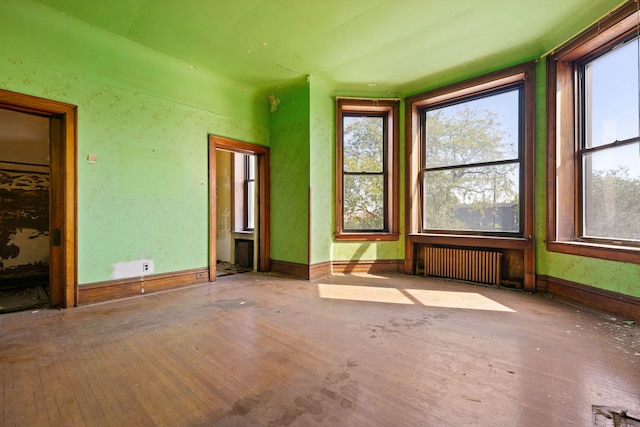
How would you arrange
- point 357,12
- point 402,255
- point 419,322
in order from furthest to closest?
point 402,255
point 357,12
point 419,322

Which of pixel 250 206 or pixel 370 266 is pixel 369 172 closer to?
pixel 370 266

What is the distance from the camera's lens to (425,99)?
4.80m

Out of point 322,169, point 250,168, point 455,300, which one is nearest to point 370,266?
point 455,300

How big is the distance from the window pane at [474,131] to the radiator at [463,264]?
143 centimetres

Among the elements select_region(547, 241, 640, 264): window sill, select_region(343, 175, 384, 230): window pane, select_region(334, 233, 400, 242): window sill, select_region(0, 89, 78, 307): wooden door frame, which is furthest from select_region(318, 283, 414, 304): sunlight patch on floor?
select_region(0, 89, 78, 307): wooden door frame

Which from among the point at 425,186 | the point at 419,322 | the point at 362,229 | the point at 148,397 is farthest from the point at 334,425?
the point at 425,186

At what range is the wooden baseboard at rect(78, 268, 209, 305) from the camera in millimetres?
3275

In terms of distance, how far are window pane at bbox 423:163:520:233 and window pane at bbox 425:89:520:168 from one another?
0.19 m

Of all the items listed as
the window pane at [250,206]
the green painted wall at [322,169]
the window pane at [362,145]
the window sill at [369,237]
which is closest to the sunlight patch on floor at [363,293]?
the green painted wall at [322,169]

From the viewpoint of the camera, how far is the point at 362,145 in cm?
519

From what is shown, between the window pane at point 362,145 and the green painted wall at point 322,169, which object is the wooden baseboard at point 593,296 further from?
the green painted wall at point 322,169

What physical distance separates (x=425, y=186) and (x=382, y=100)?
169 cm

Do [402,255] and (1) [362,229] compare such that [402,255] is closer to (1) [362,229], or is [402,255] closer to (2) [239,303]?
(1) [362,229]

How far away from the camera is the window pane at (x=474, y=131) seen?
4.21 meters
